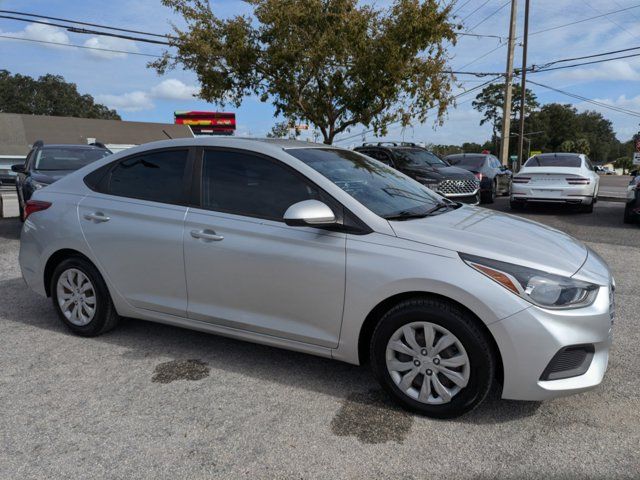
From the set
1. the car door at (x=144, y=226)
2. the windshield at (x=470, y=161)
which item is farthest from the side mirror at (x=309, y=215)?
the windshield at (x=470, y=161)

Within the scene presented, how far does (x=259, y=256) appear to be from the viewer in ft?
11.3

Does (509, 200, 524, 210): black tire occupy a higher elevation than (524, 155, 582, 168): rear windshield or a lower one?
lower

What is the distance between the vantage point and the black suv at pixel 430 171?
1208cm

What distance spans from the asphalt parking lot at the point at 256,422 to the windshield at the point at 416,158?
8.72 m

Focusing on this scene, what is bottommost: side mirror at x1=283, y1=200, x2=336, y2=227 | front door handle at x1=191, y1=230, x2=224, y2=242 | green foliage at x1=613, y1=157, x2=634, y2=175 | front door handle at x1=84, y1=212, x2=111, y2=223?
front door handle at x1=191, y1=230, x2=224, y2=242

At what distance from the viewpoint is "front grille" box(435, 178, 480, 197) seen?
1205cm

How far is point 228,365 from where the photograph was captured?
Answer: 3836 mm

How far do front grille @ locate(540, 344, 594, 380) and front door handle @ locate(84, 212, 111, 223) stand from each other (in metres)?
3.23

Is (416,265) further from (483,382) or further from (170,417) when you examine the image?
(170,417)

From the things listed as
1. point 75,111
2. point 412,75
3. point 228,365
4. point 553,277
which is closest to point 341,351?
point 228,365

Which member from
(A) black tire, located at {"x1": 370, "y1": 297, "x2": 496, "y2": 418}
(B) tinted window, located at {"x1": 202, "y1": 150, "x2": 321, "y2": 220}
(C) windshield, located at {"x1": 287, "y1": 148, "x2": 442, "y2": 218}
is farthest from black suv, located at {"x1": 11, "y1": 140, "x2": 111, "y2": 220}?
(A) black tire, located at {"x1": 370, "y1": 297, "x2": 496, "y2": 418}

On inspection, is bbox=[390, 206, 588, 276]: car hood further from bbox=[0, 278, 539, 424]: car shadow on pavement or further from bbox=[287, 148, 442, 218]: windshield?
bbox=[0, 278, 539, 424]: car shadow on pavement

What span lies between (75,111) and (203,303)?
99584 millimetres

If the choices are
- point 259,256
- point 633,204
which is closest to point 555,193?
point 633,204
